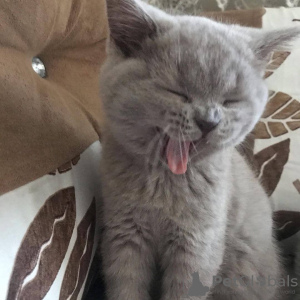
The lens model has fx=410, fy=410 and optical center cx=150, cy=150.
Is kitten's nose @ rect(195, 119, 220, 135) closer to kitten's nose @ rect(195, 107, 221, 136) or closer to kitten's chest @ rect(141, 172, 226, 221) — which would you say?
kitten's nose @ rect(195, 107, 221, 136)

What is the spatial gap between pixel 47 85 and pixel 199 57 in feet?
1.12

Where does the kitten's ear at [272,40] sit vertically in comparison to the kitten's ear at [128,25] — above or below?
below

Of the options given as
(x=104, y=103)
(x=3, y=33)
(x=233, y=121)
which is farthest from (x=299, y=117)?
(x=3, y=33)

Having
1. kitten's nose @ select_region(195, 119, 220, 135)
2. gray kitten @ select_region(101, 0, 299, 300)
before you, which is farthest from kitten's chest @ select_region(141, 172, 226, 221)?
kitten's nose @ select_region(195, 119, 220, 135)

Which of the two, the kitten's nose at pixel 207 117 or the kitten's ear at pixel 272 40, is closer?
the kitten's nose at pixel 207 117

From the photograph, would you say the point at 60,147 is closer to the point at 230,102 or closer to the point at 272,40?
the point at 230,102

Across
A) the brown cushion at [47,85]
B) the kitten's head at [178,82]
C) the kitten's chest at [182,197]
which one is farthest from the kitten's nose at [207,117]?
the brown cushion at [47,85]

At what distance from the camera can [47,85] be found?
33.2 inches

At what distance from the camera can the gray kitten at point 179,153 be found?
2.18 feet

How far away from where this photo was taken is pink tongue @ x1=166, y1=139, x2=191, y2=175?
2.29 ft

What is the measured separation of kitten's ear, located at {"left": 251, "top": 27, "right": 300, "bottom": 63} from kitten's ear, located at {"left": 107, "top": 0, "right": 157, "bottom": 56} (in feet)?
0.66

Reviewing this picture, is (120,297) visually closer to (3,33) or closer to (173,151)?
(173,151)

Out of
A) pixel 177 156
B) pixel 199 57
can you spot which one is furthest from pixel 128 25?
pixel 177 156

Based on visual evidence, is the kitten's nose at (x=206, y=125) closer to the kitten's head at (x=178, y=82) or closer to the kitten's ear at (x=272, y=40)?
the kitten's head at (x=178, y=82)
